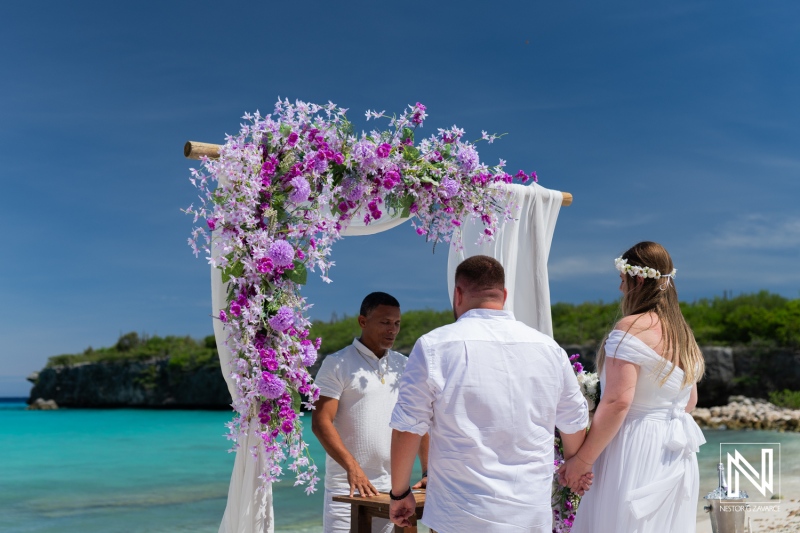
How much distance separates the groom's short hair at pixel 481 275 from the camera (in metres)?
2.86

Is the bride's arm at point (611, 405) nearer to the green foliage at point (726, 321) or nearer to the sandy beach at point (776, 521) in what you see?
the sandy beach at point (776, 521)

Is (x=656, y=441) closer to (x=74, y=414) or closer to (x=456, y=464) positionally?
(x=456, y=464)

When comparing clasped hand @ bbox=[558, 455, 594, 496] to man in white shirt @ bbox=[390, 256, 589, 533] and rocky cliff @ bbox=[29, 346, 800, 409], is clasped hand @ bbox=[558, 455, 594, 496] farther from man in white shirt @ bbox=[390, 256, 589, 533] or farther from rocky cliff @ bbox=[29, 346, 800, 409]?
rocky cliff @ bbox=[29, 346, 800, 409]

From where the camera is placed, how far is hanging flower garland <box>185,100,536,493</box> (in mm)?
3820

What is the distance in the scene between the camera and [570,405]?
9.59 ft

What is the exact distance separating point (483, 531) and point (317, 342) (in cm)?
156

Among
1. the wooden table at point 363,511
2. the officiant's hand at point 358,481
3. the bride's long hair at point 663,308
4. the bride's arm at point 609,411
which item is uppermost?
the bride's long hair at point 663,308

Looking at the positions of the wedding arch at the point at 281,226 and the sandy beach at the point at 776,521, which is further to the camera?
the sandy beach at the point at 776,521

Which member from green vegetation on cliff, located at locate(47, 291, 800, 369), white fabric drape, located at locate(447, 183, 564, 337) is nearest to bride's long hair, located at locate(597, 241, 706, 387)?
white fabric drape, located at locate(447, 183, 564, 337)

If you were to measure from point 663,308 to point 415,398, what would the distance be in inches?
48.9

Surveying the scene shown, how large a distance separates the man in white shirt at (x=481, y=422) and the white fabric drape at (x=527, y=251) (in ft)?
8.66

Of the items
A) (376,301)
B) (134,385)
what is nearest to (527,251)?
(376,301)

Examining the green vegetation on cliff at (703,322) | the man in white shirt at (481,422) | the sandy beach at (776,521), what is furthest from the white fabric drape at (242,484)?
the green vegetation on cliff at (703,322)

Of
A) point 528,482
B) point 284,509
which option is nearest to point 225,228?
point 528,482
